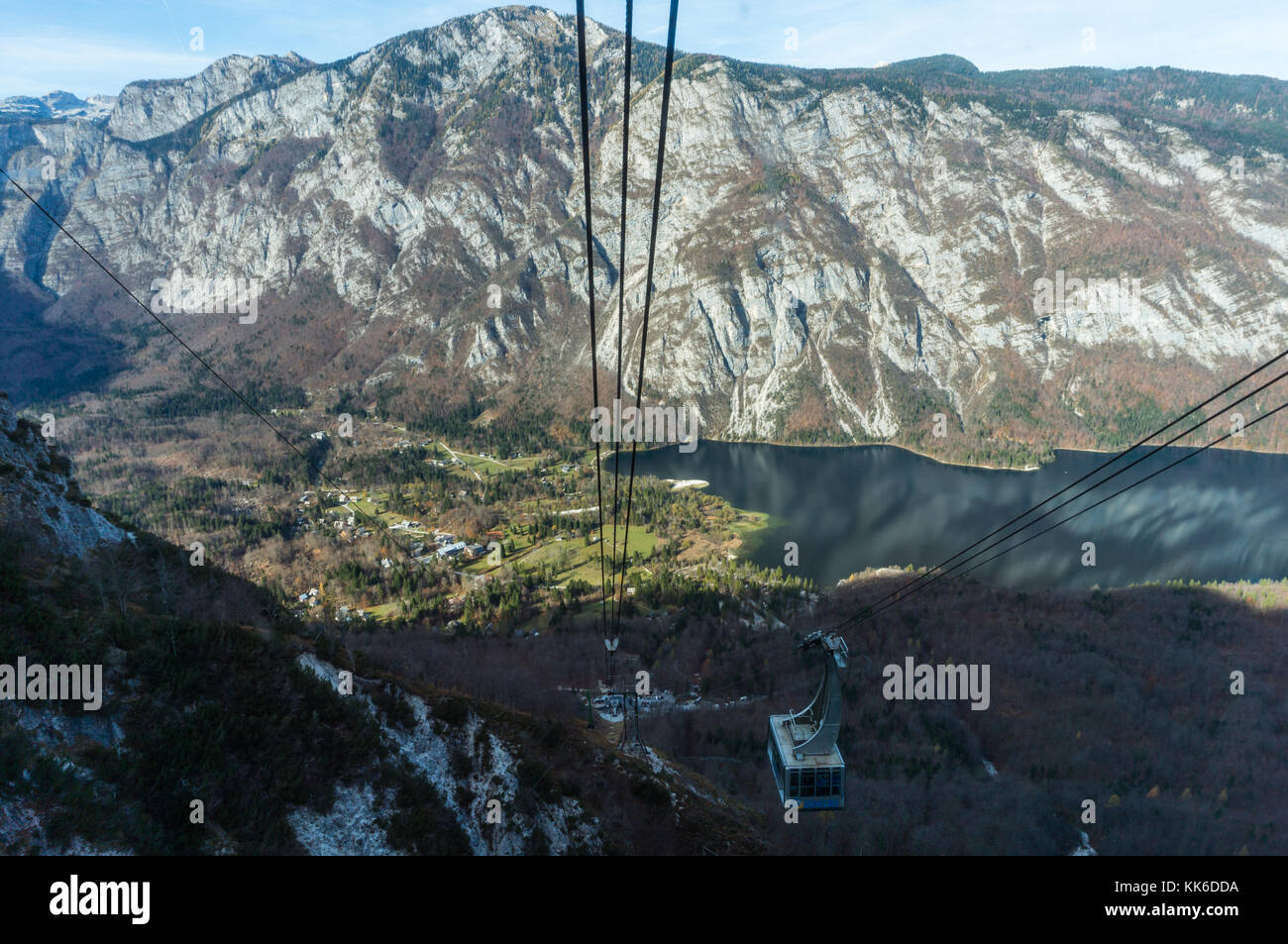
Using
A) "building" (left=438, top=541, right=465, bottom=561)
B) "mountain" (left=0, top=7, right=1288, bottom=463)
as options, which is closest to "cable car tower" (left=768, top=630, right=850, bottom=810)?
"building" (left=438, top=541, right=465, bottom=561)

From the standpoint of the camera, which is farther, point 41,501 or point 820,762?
point 41,501

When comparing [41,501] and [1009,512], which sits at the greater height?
[41,501]

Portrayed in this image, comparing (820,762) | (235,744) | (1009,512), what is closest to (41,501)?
(235,744)

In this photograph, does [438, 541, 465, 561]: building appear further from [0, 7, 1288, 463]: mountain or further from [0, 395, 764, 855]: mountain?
[0, 7, 1288, 463]: mountain

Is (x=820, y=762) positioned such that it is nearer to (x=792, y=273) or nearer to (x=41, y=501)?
(x=41, y=501)

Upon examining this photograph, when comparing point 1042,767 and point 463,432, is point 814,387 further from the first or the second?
point 1042,767
